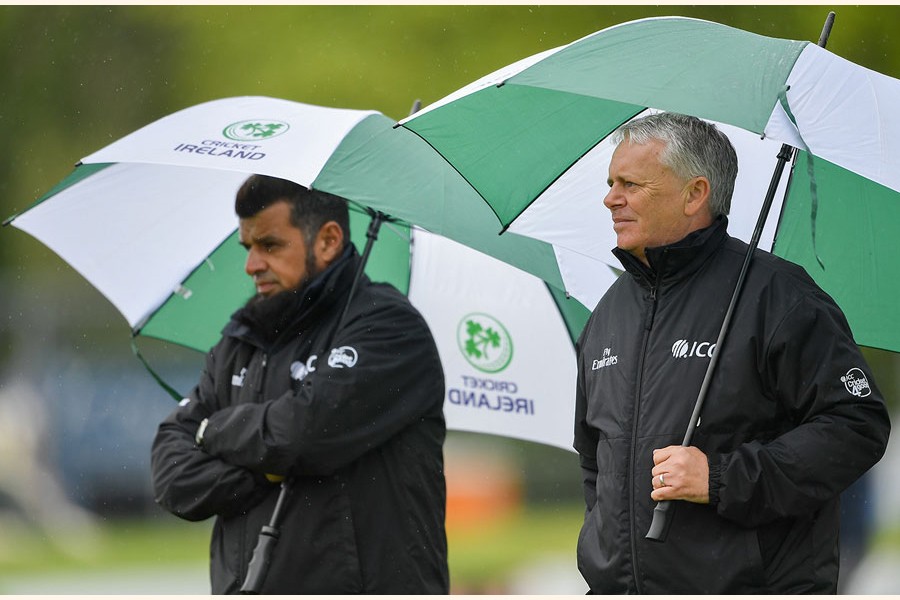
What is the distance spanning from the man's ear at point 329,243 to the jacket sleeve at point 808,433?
1955 mm

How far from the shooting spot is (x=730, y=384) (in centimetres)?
411

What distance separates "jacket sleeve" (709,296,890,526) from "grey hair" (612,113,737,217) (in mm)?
546


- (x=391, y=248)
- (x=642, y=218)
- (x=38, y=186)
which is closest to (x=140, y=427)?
(x=38, y=186)

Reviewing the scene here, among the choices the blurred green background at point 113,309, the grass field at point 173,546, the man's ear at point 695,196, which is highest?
the man's ear at point 695,196

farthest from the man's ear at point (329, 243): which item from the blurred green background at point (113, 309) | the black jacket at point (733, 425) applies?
the blurred green background at point (113, 309)

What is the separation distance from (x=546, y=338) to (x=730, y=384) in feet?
→ 6.19

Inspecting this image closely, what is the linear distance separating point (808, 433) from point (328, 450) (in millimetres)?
1706

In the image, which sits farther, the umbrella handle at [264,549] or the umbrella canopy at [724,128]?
the umbrella handle at [264,549]

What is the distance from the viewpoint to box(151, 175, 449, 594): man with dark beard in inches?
195

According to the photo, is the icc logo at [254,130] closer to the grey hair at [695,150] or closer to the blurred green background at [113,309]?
the grey hair at [695,150]

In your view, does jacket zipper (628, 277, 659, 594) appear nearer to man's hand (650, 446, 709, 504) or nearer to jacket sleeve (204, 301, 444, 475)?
man's hand (650, 446, 709, 504)

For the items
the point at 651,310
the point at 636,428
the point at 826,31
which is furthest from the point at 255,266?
the point at 826,31

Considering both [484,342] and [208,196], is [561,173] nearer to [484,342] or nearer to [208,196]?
[484,342]

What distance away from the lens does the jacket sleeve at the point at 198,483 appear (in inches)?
199
